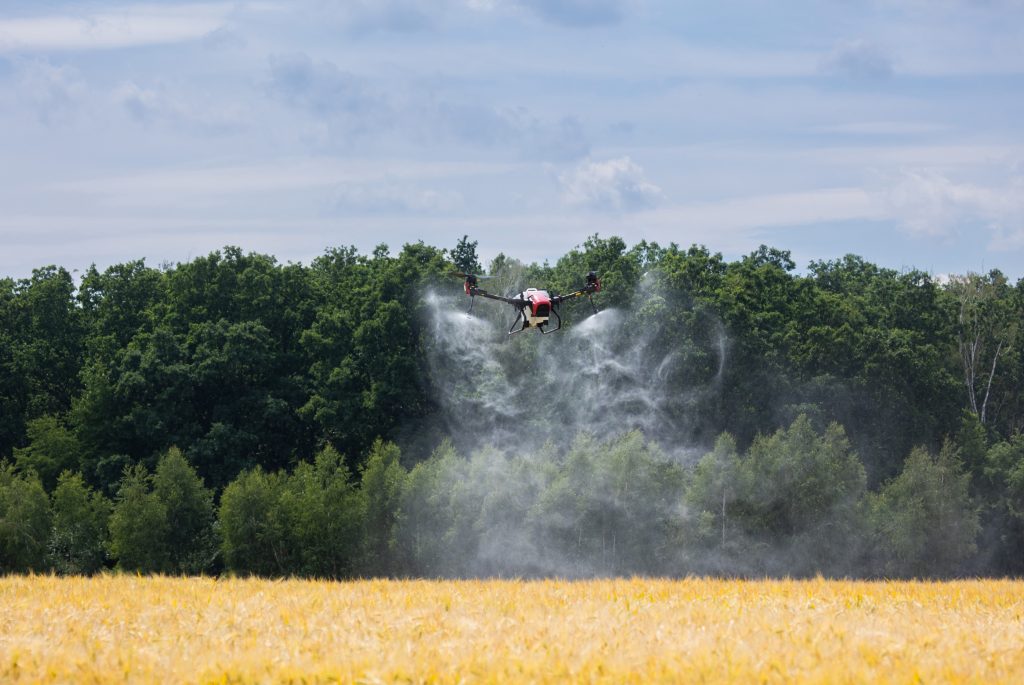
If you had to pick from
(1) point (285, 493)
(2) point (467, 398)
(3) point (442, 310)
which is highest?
(3) point (442, 310)

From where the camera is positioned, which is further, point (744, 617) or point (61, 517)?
point (61, 517)

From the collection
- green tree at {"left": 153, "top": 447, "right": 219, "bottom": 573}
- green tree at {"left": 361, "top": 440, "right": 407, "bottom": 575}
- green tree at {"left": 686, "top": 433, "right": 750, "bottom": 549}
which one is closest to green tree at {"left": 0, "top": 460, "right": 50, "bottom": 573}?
green tree at {"left": 153, "top": 447, "right": 219, "bottom": 573}

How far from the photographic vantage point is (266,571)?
70500mm

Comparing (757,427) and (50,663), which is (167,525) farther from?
(50,663)

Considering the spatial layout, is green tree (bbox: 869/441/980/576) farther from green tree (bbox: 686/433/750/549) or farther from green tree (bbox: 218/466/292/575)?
green tree (bbox: 218/466/292/575)

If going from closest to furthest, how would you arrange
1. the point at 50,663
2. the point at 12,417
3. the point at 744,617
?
the point at 50,663, the point at 744,617, the point at 12,417

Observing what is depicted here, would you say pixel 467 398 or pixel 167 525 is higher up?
pixel 467 398

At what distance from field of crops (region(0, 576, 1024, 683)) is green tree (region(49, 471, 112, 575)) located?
3977 cm

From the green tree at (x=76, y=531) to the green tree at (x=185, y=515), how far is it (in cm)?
375

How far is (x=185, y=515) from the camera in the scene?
71.0 metres

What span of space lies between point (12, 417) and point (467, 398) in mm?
32259

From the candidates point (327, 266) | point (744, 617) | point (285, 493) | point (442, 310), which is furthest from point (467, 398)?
point (744, 617)

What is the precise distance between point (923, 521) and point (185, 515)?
41.2 metres

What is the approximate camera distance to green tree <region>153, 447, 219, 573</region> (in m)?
70.4
